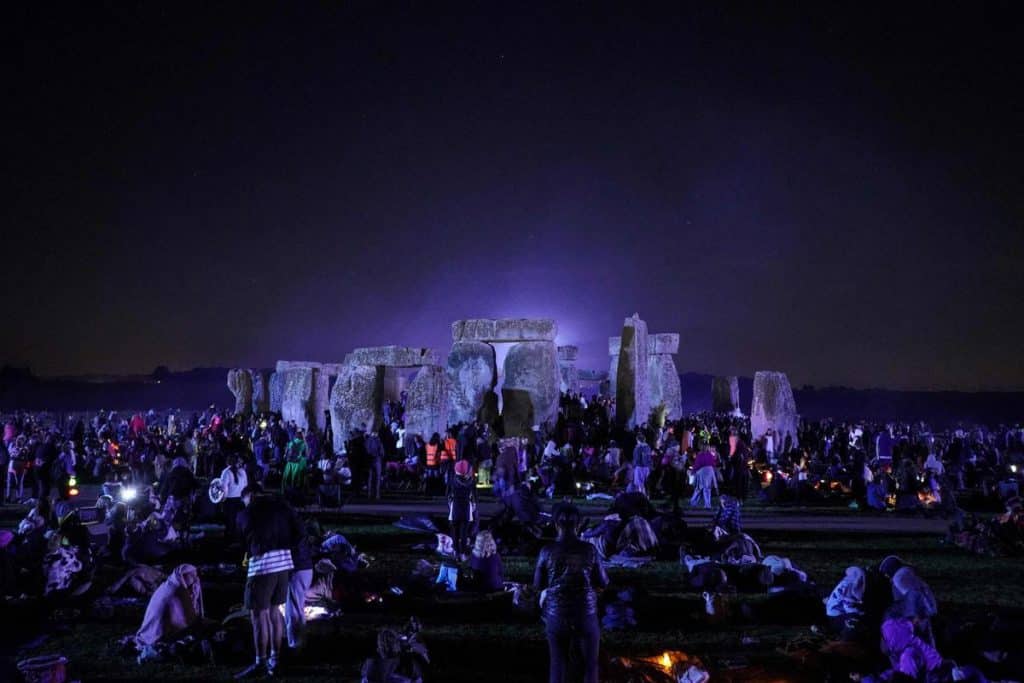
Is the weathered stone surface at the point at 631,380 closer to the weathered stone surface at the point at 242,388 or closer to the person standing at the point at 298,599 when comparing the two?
the weathered stone surface at the point at 242,388

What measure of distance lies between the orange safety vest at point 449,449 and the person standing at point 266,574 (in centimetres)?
1312

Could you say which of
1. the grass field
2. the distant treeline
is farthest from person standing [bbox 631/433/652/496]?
the distant treeline

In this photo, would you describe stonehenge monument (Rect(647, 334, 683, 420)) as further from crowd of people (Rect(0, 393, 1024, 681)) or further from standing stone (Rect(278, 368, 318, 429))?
standing stone (Rect(278, 368, 318, 429))

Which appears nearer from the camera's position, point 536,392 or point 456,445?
point 456,445

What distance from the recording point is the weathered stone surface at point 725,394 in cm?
4253

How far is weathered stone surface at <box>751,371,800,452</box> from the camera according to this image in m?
29.7

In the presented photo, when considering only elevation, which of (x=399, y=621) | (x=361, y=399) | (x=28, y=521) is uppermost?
(x=361, y=399)

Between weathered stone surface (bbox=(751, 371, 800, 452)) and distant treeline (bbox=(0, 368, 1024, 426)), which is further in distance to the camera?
distant treeline (bbox=(0, 368, 1024, 426))

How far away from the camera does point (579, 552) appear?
5.99 metres

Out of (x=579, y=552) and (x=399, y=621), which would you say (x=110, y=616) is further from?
(x=579, y=552)

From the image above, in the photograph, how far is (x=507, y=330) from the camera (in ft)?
98.1

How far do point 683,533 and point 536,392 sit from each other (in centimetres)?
1568

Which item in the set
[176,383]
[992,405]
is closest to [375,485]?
[176,383]

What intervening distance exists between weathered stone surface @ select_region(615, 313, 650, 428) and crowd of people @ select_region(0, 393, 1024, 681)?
700 millimetres
